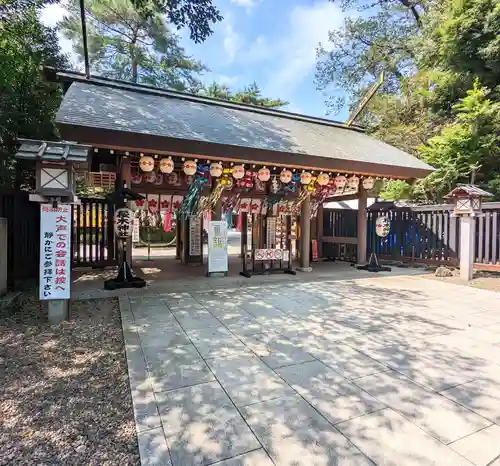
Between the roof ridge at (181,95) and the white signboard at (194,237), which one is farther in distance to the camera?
the white signboard at (194,237)

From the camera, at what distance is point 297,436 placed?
1.99 metres

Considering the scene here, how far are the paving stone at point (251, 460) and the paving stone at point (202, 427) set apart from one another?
37 millimetres

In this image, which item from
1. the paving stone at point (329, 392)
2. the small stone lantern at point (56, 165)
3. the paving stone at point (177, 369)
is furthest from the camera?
the small stone lantern at point (56, 165)

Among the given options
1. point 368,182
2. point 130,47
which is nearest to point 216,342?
point 368,182

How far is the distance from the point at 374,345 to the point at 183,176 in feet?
21.8

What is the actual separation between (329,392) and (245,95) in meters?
20.5

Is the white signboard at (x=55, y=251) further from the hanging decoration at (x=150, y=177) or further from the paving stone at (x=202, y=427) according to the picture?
Answer: the hanging decoration at (x=150, y=177)

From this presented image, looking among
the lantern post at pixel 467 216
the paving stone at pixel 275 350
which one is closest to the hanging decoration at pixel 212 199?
the paving stone at pixel 275 350

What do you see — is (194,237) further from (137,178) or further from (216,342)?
(216,342)

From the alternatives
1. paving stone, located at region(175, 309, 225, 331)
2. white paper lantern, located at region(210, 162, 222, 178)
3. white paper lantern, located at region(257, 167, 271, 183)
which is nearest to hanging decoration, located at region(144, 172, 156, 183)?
white paper lantern, located at region(210, 162, 222, 178)

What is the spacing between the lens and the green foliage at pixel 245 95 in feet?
64.2

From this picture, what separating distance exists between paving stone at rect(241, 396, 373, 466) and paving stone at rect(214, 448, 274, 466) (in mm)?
46

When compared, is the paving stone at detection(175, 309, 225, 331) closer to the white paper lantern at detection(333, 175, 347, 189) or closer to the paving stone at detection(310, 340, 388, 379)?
the paving stone at detection(310, 340, 388, 379)

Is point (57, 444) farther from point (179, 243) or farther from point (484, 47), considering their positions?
point (484, 47)
